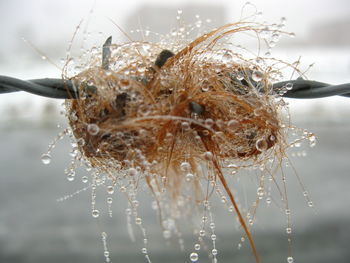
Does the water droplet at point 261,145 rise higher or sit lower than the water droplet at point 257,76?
lower

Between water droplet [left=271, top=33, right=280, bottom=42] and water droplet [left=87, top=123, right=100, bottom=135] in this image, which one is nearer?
water droplet [left=87, top=123, right=100, bottom=135]

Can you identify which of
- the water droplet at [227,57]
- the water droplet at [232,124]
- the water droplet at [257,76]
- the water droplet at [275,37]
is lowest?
the water droplet at [232,124]

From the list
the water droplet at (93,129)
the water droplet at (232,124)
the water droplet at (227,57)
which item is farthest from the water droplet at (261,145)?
the water droplet at (93,129)

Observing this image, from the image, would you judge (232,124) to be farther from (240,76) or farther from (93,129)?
(93,129)

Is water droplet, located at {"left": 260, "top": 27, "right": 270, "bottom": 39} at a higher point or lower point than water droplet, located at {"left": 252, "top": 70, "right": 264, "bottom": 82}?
higher

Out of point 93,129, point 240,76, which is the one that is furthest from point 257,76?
point 93,129

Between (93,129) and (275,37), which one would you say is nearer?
(93,129)

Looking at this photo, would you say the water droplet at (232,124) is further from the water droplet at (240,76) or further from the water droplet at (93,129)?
the water droplet at (93,129)

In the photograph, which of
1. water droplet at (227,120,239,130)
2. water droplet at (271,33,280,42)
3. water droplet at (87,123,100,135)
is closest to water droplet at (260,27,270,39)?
water droplet at (271,33,280,42)

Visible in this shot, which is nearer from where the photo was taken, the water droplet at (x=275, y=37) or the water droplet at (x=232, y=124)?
the water droplet at (x=232, y=124)

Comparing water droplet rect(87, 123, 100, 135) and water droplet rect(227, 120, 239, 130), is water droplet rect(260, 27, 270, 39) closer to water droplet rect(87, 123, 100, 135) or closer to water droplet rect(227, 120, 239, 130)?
water droplet rect(227, 120, 239, 130)

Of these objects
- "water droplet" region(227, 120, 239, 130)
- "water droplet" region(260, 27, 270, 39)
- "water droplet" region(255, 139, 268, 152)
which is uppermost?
"water droplet" region(260, 27, 270, 39)
